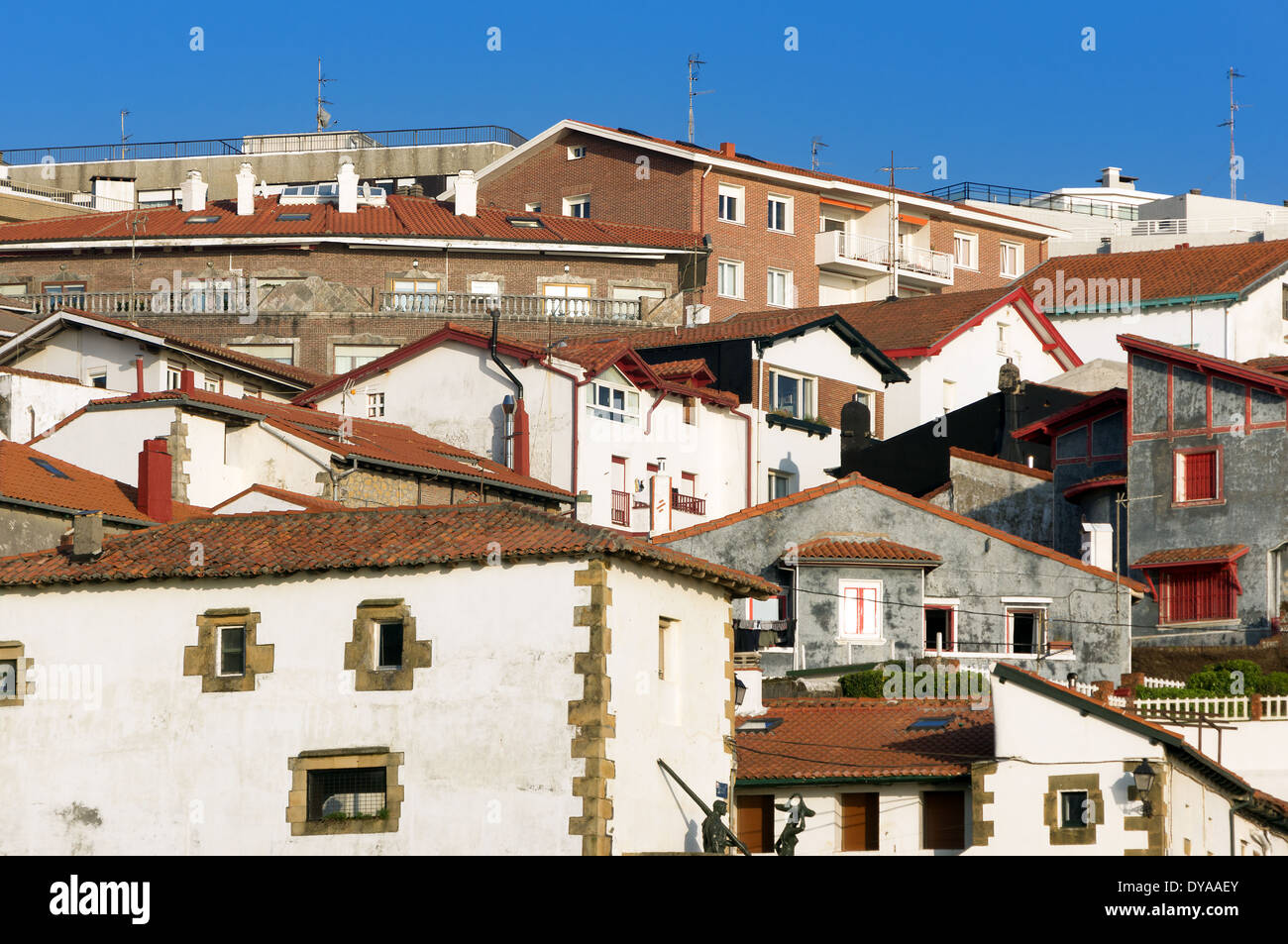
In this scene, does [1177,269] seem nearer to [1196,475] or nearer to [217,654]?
[1196,475]

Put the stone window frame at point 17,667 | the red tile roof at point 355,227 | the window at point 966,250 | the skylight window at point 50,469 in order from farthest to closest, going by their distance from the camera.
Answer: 1. the window at point 966,250
2. the red tile roof at point 355,227
3. the skylight window at point 50,469
4. the stone window frame at point 17,667

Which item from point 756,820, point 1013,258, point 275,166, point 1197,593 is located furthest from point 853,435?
point 275,166

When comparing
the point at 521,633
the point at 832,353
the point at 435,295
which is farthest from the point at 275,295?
the point at 521,633

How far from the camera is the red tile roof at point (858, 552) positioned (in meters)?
50.8

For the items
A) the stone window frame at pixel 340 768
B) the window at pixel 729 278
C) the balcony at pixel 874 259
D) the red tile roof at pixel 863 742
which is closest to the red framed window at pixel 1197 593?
the red tile roof at pixel 863 742

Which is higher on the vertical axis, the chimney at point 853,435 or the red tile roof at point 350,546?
the chimney at point 853,435

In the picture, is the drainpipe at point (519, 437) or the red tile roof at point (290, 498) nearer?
the red tile roof at point (290, 498)

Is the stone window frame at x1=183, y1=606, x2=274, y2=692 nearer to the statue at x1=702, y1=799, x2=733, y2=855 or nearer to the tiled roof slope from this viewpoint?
the statue at x1=702, y1=799, x2=733, y2=855

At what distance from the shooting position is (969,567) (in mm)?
52281

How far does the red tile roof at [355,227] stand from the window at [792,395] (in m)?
13.1

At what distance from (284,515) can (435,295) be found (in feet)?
132

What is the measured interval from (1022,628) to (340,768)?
21.9 meters

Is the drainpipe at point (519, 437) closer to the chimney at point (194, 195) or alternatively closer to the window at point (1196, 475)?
the window at point (1196, 475)
